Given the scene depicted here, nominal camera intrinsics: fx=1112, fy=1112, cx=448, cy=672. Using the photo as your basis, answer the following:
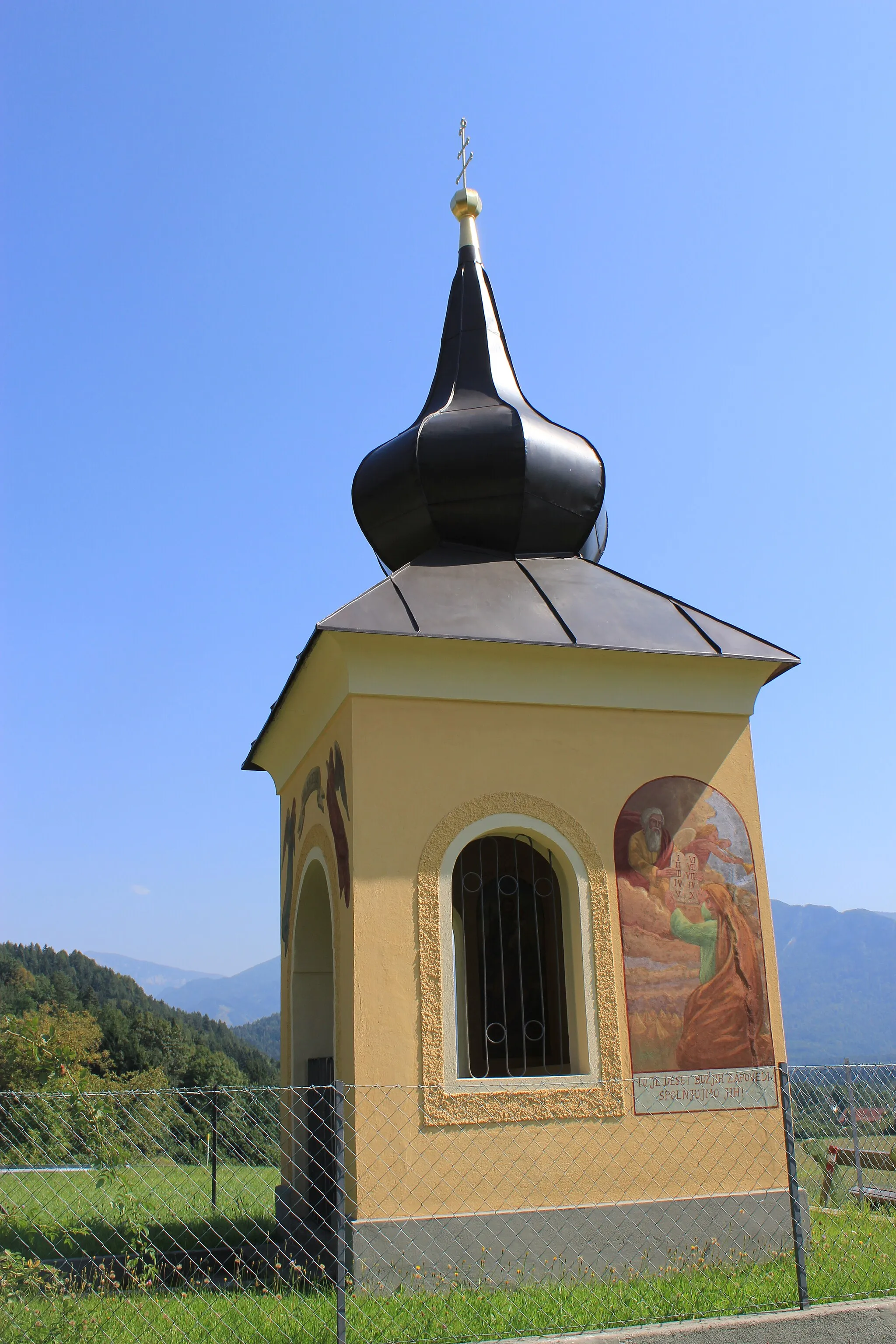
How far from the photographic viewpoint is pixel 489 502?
976 centimetres

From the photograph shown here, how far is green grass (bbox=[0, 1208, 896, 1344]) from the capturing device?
17.6ft

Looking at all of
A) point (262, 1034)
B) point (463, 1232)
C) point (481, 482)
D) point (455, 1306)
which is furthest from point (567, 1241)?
point (262, 1034)

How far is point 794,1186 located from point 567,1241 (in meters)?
2.12

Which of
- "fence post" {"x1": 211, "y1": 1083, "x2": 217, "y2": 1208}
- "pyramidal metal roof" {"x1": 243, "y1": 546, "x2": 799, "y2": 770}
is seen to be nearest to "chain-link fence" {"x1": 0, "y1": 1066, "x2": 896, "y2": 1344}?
"fence post" {"x1": 211, "y1": 1083, "x2": 217, "y2": 1208}

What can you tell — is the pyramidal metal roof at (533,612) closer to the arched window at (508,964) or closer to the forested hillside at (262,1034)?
the arched window at (508,964)

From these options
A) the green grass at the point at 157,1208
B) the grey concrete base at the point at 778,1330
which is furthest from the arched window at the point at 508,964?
the grey concrete base at the point at 778,1330

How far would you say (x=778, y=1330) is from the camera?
17.0 ft

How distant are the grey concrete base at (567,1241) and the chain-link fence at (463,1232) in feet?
0.04

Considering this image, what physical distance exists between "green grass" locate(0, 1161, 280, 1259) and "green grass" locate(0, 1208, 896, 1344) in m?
1.04

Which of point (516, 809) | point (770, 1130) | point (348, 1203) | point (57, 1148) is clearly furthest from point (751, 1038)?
point (57, 1148)

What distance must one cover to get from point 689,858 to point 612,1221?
255 centimetres

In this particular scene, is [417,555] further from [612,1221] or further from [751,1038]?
[612,1221]

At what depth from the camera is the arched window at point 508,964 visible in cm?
893

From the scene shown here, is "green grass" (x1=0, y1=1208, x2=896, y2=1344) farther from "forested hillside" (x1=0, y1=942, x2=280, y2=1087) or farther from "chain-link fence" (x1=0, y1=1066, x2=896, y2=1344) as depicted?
"forested hillside" (x1=0, y1=942, x2=280, y2=1087)
